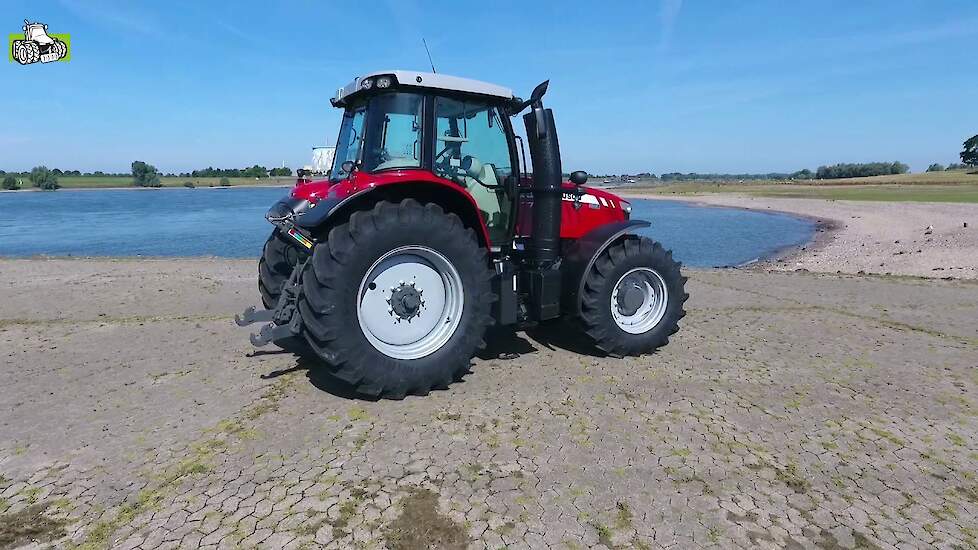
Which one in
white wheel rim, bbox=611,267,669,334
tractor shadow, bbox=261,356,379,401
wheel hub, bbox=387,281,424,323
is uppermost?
Answer: wheel hub, bbox=387,281,424,323

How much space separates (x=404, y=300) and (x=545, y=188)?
169cm

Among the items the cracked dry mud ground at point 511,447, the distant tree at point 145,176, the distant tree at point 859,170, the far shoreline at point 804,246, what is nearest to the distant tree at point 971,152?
the distant tree at point 859,170

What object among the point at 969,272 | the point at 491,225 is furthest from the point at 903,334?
the point at 969,272

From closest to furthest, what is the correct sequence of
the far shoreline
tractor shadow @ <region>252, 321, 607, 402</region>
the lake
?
tractor shadow @ <region>252, 321, 607, 402</region>, the far shoreline, the lake

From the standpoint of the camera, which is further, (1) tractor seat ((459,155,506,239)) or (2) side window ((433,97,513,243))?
(1) tractor seat ((459,155,506,239))

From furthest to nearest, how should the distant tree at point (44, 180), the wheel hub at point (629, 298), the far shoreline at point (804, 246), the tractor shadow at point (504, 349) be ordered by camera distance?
the distant tree at point (44, 180) → the far shoreline at point (804, 246) → the wheel hub at point (629, 298) → the tractor shadow at point (504, 349)

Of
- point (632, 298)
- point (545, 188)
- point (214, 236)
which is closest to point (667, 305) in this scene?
point (632, 298)

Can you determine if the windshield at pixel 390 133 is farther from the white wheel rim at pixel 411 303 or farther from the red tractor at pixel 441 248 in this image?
the white wheel rim at pixel 411 303

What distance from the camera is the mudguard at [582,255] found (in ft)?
17.0

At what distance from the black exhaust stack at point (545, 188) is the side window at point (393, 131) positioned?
110 cm

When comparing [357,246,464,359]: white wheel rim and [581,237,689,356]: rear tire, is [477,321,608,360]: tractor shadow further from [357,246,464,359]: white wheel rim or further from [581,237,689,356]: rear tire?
[357,246,464,359]: white wheel rim

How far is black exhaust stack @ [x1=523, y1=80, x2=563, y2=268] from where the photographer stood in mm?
5086

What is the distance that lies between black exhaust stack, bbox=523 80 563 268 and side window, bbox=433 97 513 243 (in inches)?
9.8

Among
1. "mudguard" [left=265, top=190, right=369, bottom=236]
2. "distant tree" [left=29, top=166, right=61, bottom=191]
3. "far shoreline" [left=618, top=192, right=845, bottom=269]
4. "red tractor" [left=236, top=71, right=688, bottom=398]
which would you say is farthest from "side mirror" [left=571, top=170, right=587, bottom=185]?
"distant tree" [left=29, top=166, right=61, bottom=191]
